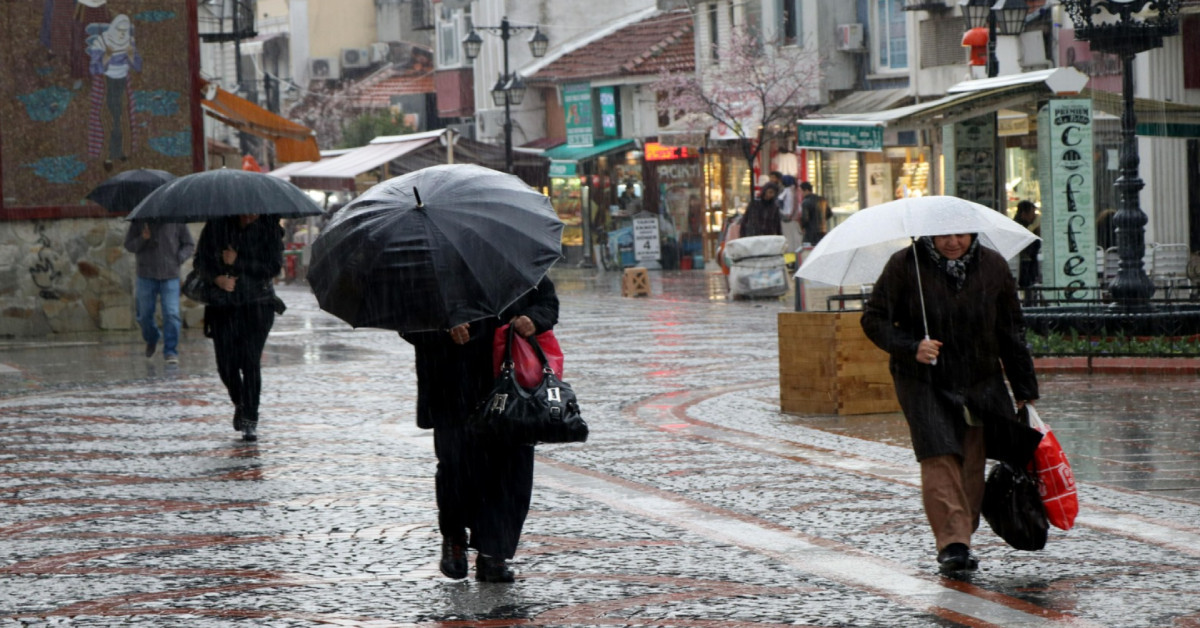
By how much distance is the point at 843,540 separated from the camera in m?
8.08

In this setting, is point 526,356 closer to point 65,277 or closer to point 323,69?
point 65,277

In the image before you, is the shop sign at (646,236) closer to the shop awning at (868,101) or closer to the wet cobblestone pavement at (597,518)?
the shop awning at (868,101)

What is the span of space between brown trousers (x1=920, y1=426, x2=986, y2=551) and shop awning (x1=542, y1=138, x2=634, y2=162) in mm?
39407

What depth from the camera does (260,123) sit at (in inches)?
1067

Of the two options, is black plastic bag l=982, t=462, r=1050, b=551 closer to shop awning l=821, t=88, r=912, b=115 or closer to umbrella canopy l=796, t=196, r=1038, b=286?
umbrella canopy l=796, t=196, r=1038, b=286

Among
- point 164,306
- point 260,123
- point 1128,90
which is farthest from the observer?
point 260,123

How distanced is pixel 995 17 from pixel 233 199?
12144mm

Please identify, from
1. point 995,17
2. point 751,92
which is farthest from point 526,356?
point 751,92

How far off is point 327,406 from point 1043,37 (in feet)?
66.1

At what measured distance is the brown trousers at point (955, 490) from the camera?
7.24m

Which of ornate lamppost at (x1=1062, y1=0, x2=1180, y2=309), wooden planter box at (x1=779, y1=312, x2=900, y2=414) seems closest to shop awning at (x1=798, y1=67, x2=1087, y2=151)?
ornate lamppost at (x1=1062, y1=0, x2=1180, y2=309)

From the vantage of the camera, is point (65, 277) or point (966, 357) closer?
point (966, 357)

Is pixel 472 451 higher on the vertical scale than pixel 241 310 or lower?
lower

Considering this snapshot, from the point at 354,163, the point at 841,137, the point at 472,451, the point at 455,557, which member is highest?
the point at 354,163
